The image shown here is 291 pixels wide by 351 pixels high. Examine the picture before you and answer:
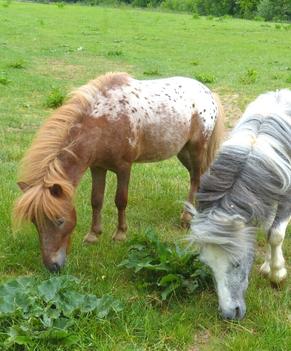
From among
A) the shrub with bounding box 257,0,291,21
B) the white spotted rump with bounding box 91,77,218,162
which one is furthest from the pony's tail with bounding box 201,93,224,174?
the shrub with bounding box 257,0,291,21

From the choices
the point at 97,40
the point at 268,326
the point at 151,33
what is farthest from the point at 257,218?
the point at 151,33

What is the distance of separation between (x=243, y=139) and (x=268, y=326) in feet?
4.57

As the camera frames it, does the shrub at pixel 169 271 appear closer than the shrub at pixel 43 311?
No

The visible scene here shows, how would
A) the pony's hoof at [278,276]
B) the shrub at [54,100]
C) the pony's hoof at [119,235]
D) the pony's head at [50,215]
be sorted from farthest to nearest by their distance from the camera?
the shrub at [54,100]
the pony's hoof at [119,235]
the pony's hoof at [278,276]
the pony's head at [50,215]

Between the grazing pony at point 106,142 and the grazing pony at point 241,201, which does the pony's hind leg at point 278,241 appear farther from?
the grazing pony at point 106,142

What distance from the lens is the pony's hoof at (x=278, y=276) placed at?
4.57m

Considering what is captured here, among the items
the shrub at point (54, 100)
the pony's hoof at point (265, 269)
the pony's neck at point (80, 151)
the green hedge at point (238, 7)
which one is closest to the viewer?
the pony's neck at point (80, 151)

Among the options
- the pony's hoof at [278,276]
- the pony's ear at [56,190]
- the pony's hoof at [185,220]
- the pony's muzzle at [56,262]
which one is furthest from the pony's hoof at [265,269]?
the pony's ear at [56,190]

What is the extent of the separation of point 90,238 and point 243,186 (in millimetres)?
2121

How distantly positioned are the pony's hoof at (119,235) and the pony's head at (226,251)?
6.10 ft

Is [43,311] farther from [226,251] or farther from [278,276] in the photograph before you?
[278,276]

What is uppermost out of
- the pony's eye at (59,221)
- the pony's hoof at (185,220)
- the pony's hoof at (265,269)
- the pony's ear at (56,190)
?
the pony's ear at (56,190)

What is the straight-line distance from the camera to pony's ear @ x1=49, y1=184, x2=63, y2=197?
14.3 ft

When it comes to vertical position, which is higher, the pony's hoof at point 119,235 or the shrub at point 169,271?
the shrub at point 169,271
